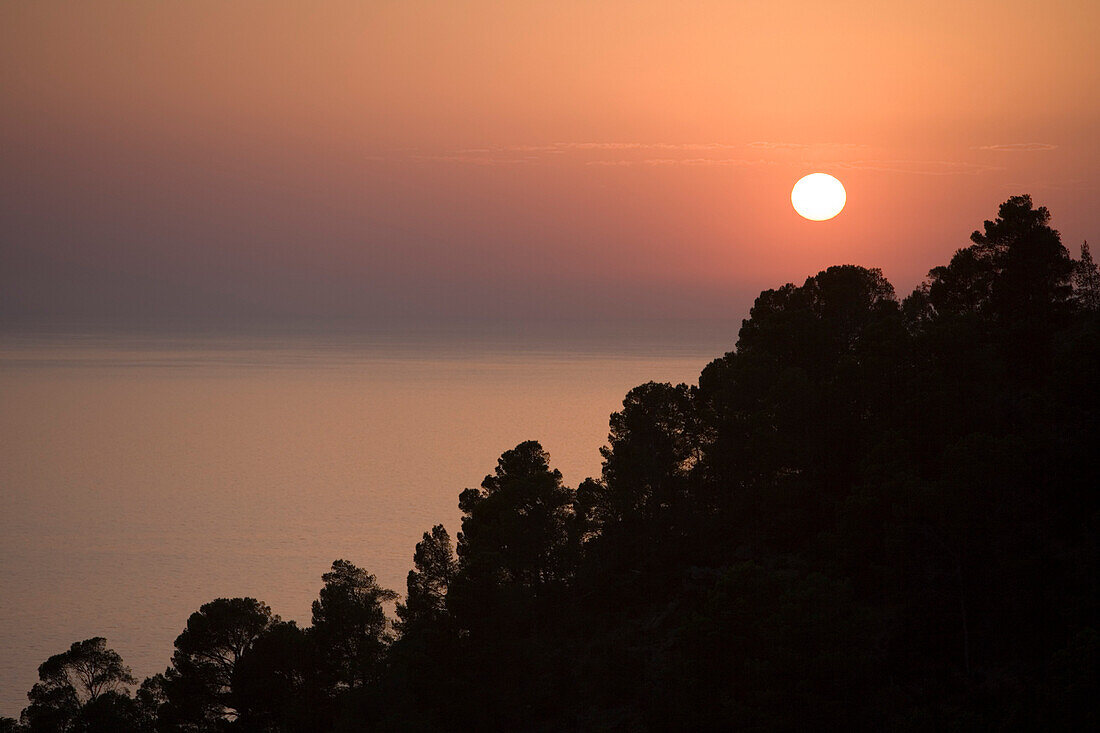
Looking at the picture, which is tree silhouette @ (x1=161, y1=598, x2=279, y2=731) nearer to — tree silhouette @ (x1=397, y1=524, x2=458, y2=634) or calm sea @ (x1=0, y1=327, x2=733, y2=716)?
tree silhouette @ (x1=397, y1=524, x2=458, y2=634)

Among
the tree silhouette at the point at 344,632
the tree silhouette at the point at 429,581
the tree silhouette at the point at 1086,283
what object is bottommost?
the tree silhouette at the point at 344,632

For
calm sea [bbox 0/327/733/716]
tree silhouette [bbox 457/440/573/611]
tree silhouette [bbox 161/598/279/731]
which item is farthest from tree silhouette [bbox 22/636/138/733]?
tree silhouette [bbox 457/440/573/611]

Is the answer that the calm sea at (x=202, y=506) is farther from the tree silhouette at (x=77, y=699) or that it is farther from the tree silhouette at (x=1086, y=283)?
the tree silhouette at (x=1086, y=283)

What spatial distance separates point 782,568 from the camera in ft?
132

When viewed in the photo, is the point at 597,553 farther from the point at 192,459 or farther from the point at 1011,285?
the point at 192,459

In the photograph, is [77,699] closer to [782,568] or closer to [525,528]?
[525,528]

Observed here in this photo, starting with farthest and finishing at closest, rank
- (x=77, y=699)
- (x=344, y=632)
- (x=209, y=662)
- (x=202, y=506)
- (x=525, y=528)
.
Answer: (x=202, y=506) < (x=525, y=528) < (x=77, y=699) < (x=344, y=632) < (x=209, y=662)

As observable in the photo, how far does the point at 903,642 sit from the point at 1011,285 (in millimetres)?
23443

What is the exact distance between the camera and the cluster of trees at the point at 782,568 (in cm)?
2909

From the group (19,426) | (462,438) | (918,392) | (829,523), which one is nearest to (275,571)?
(829,523)

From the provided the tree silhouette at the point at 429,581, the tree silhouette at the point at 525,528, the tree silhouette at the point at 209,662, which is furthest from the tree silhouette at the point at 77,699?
the tree silhouette at the point at 525,528

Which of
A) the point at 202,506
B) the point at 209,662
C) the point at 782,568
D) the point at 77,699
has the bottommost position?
the point at 77,699

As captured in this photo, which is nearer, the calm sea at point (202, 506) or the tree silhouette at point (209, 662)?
the tree silhouette at point (209, 662)

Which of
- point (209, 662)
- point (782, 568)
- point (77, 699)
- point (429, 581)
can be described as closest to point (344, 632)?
point (429, 581)
